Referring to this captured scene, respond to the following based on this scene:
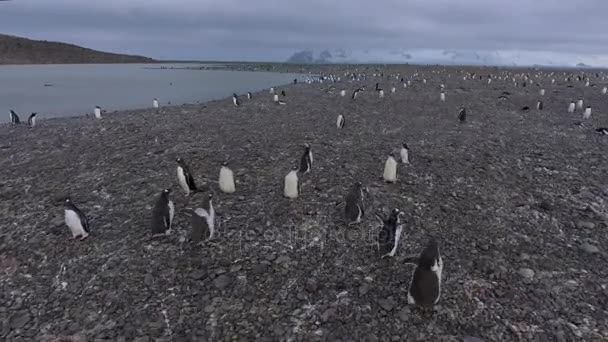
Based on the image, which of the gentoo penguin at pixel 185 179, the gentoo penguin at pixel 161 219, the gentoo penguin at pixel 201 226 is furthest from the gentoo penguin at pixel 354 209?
the gentoo penguin at pixel 185 179

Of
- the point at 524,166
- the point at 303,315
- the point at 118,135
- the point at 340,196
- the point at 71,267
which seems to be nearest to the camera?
the point at 303,315

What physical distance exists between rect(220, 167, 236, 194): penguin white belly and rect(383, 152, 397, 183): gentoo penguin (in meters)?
3.61

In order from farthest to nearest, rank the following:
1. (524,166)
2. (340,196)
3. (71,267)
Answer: (524,166), (340,196), (71,267)

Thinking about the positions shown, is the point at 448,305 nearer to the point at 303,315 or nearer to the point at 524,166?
the point at 303,315

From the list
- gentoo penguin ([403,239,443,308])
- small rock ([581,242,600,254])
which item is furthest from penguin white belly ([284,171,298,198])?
small rock ([581,242,600,254])

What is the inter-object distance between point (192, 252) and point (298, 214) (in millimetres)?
2237

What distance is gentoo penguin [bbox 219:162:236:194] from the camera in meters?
9.17

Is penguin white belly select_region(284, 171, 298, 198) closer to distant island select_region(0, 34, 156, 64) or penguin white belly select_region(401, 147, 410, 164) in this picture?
penguin white belly select_region(401, 147, 410, 164)

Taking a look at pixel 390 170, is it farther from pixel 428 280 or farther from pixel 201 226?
pixel 201 226

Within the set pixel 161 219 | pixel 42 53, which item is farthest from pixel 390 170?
pixel 42 53

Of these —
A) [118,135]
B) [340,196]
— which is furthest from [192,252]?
[118,135]

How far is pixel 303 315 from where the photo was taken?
5562mm

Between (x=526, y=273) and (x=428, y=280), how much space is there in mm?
2167

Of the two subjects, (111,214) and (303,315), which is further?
(111,214)
